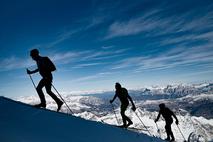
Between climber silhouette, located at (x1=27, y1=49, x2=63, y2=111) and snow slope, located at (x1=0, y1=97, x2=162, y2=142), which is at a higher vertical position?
climber silhouette, located at (x1=27, y1=49, x2=63, y2=111)

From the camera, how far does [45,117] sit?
377 inches

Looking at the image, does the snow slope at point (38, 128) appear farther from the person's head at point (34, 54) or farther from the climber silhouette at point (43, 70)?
the person's head at point (34, 54)

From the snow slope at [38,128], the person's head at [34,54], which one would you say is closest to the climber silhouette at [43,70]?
the person's head at [34,54]

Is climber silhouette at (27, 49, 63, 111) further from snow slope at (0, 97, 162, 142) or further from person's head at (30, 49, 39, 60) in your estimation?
snow slope at (0, 97, 162, 142)

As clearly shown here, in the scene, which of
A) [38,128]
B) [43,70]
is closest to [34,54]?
[43,70]

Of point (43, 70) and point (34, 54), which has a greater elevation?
point (34, 54)

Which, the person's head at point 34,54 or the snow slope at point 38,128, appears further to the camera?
the person's head at point 34,54

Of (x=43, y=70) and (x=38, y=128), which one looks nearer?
(x=38, y=128)

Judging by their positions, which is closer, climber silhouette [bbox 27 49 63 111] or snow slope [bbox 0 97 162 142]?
snow slope [bbox 0 97 162 142]

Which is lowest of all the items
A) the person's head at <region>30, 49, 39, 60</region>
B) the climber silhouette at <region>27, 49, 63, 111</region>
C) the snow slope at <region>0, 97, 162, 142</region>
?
the snow slope at <region>0, 97, 162, 142</region>

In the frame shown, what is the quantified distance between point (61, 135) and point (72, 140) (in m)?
0.40

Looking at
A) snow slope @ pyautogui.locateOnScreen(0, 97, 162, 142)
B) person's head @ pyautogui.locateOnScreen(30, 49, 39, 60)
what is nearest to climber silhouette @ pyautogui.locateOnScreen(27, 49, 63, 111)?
person's head @ pyautogui.locateOnScreen(30, 49, 39, 60)

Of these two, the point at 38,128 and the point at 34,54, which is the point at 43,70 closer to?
the point at 34,54

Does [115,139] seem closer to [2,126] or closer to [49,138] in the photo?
[49,138]
